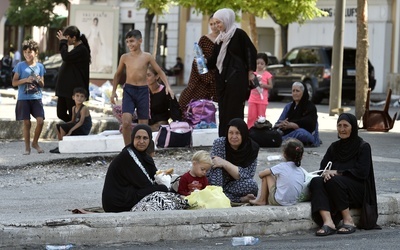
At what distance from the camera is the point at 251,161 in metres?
10.7

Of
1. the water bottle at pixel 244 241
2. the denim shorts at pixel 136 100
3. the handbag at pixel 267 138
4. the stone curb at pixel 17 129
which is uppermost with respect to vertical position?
the denim shorts at pixel 136 100

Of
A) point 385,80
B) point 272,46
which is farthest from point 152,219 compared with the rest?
point 272,46

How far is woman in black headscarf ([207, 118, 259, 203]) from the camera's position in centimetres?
1051

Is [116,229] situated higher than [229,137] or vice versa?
[229,137]

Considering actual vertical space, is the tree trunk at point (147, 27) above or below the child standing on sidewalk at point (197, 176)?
above

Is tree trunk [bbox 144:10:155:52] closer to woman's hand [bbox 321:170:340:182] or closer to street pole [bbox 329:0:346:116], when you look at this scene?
street pole [bbox 329:0:346:116]

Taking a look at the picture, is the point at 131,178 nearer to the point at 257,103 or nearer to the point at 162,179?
the point at 162,179

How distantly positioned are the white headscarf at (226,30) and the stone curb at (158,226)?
4138 mm

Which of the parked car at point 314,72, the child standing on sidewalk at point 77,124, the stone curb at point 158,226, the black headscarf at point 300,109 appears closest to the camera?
the stone curb at point 158,226

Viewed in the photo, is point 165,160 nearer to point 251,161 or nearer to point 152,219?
point 251,161

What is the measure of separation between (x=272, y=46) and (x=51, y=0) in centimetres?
1112

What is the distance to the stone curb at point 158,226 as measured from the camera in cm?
890

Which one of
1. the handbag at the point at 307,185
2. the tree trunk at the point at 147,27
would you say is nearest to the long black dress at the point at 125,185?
the handbag at the point at 307,185

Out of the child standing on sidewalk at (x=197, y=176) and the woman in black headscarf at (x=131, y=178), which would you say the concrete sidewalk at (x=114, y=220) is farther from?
the child standing on sidewalk at (x=197, y=176)
